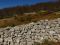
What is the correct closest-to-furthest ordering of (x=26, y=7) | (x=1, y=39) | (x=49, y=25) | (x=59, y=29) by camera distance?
1. (x=1, y=39)
2. (x=59, y=29)
3. (x=49, y=25)
4. (x=26, y=7)

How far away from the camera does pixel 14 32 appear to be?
29359mm

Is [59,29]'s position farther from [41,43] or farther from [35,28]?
[41,43]

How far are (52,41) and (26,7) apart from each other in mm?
45639

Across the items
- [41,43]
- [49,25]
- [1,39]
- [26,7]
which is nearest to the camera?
[41,43]

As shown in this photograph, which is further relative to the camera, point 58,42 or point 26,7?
point 26,7

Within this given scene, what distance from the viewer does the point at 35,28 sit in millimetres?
30031

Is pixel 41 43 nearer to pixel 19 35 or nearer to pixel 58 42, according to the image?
pixel 58 42

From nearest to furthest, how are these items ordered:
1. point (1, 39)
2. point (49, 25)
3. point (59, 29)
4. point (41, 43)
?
1. point (41, 43)
2. point (1, 39)
3. point (59, 29)
4. point (49, 25)

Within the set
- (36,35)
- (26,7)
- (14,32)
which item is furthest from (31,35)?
(26,7)

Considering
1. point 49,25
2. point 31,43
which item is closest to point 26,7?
point 49,25

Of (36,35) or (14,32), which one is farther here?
(14,32)

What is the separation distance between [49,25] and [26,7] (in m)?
39.5

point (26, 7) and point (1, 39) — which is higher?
point (1, 39)

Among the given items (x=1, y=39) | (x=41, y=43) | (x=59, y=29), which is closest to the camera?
(x=41, y=43)
